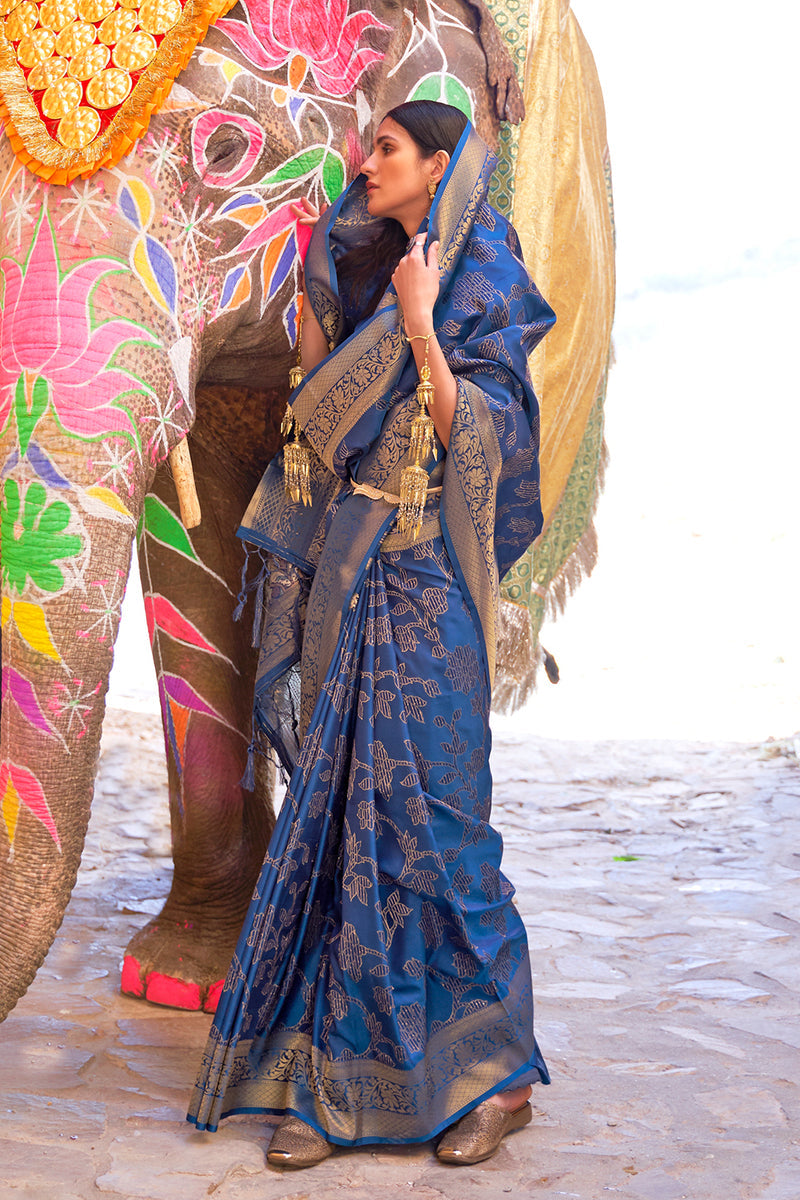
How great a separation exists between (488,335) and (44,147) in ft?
2.66

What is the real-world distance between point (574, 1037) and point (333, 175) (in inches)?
71.7

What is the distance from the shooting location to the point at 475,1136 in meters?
2.26

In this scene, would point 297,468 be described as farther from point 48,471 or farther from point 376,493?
point 48,471

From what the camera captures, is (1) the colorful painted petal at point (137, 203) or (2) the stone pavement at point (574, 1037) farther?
(1) the colorful painted petal at point (137, 203)

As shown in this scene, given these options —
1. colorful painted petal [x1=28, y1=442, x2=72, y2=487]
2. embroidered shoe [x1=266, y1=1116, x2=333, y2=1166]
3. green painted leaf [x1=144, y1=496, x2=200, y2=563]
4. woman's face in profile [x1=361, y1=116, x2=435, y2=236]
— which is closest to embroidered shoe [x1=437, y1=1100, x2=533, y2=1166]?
embroidered shoe [x1=266, y1=1116, x2=333, y2=1166]

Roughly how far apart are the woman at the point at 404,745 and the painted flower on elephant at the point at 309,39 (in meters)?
0.25

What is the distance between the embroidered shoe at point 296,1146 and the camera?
2.20 meters

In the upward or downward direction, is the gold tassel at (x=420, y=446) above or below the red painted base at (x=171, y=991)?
above

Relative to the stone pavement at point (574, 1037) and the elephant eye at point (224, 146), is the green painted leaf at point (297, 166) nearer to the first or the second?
the elephant eye at point (224, 146)

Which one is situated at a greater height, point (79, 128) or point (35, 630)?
point (79, 128)

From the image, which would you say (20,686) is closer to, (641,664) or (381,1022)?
(381,1022)

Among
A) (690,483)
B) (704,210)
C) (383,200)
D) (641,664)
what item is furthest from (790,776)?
(704,210)

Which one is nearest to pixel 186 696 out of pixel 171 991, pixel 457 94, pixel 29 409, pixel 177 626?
pixel 177 626

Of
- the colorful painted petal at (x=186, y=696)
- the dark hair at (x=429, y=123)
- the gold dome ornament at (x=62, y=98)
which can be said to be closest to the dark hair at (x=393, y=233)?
the dark hair at (x=429, y=123)
